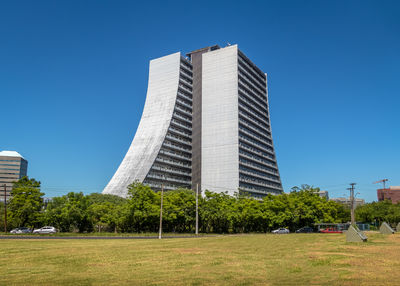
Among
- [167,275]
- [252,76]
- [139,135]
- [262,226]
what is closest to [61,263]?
[167,275]

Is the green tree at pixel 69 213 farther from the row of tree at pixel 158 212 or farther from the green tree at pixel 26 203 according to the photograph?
the green tree at pixel 26 203

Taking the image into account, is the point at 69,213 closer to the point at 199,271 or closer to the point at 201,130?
the point at 199,271

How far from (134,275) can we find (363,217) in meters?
116

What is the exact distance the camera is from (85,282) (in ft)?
41.5

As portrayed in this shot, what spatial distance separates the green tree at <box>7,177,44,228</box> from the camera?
6400cm

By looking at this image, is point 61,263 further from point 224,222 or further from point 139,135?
point 139,135

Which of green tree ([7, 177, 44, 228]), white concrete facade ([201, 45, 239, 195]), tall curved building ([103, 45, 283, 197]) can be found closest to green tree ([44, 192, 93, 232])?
green tree ([7, 177, 44, 228])

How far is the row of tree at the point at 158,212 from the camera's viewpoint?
215ft

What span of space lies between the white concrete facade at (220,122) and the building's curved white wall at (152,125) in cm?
1270

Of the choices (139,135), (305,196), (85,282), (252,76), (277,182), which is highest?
(252,76)

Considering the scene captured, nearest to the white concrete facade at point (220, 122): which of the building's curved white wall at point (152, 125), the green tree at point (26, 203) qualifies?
the building's curved white wall at point (152, 125)

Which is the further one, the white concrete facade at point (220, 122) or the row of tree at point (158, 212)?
the white concrete facade at point (220, 122)

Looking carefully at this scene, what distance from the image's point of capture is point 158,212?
66.6 meters

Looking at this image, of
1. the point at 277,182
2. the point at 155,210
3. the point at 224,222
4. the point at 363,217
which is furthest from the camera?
the point at 277,182
